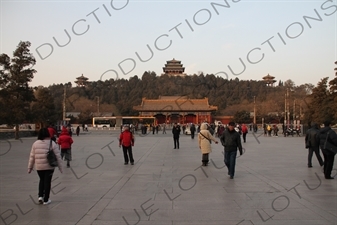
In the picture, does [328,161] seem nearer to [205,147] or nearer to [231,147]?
[231,147]

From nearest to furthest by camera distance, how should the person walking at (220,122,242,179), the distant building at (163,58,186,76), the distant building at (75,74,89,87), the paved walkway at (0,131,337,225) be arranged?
the paved walkway at (0,131,337,225), the person walking at (220,122,242,179), the distant building at (75,74,89,87), the distant building at (163,58,186,76)

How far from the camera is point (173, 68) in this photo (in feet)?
380

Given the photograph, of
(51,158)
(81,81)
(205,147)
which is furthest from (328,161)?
(81,81)

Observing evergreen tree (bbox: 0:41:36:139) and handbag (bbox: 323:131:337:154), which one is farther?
evergreen tree (bbox: 0:41:36:139)

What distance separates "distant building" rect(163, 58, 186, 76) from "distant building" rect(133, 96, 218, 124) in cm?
3698

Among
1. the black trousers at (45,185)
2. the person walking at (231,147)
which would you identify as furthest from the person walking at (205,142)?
the black trousers at (45,185)

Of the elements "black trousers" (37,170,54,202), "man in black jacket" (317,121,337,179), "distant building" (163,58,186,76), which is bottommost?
"black trousers" (37,170,54,202)

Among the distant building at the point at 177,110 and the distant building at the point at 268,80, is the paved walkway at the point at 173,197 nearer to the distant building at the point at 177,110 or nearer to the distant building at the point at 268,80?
the distant building at the point at 177,110

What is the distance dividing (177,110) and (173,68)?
4052 centimetres

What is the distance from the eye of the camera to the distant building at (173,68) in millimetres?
115375

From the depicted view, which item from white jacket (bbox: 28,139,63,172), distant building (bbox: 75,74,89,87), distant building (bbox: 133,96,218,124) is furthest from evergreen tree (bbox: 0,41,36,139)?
distant building (bbox: 75,74,89,87)

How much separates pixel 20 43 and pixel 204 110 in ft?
153

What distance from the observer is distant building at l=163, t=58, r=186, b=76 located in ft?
379

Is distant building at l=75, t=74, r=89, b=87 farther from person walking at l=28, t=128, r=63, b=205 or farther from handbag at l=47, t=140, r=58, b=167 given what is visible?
handbag at l=47, t=140, r=58, b=167
